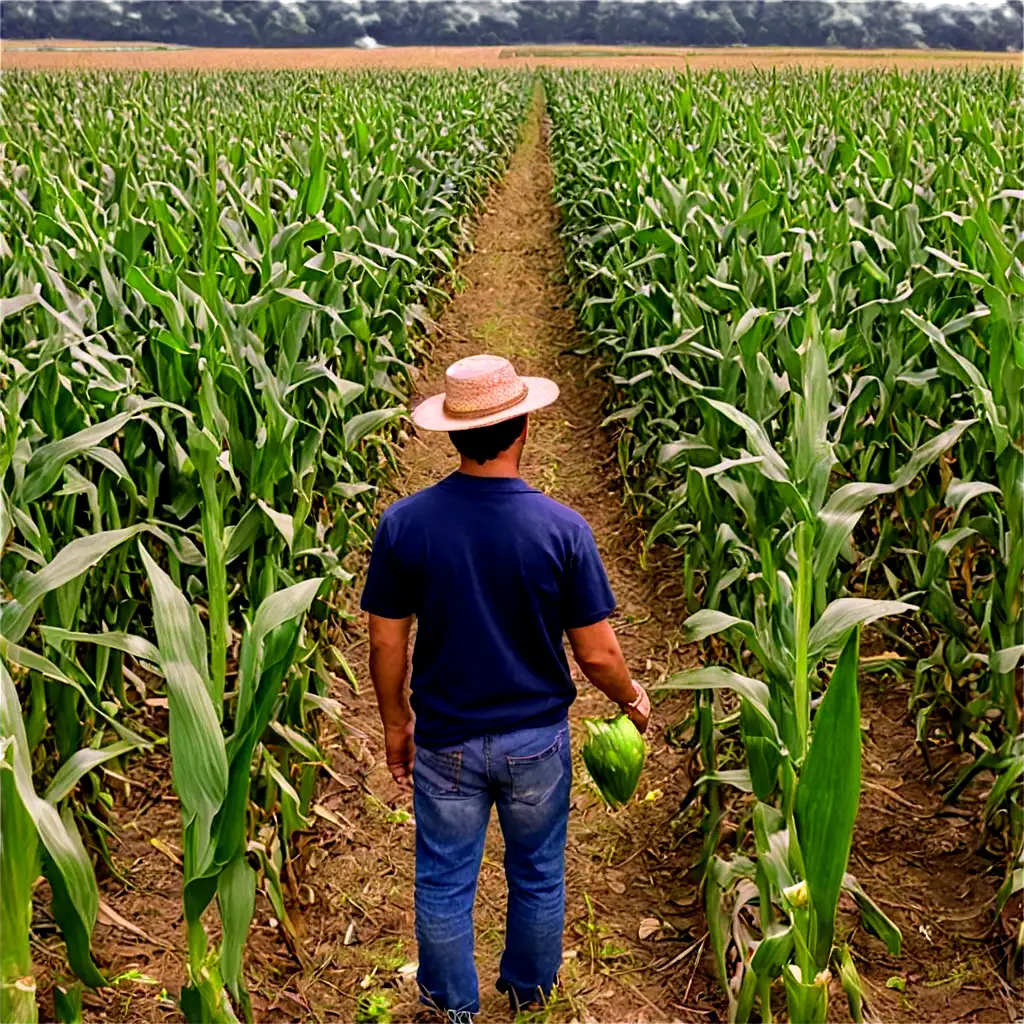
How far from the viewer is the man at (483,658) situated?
2113 millimetres

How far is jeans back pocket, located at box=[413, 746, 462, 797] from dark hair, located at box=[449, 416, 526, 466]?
0.59 m

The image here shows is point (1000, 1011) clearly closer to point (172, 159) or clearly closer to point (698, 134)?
point (698, 134)

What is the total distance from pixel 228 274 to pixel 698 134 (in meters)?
5.44

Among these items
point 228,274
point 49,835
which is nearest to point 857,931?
point 49,835

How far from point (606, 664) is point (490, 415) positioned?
566mm

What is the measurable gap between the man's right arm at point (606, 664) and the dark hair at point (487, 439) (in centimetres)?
39

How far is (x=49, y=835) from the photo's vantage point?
1.67 m

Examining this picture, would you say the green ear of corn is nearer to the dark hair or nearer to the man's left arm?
the man's left arm

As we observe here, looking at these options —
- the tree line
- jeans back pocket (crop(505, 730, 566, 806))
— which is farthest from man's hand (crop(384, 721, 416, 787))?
the tree line

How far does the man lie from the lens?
83.2 inches

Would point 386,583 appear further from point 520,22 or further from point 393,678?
point 520,22

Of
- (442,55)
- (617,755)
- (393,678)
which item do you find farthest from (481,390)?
(442,55)

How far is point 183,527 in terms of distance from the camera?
3287 mm

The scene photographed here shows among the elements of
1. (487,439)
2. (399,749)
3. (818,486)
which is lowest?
(399,749)
